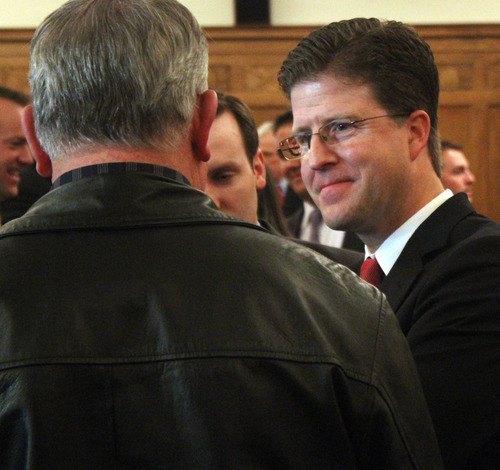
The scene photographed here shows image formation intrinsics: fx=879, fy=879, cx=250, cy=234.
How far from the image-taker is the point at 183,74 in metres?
1.39

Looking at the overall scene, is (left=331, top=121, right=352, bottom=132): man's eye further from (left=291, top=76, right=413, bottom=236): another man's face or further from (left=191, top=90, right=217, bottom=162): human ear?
(left=191, top=90, right=217, bottom=162): human ear

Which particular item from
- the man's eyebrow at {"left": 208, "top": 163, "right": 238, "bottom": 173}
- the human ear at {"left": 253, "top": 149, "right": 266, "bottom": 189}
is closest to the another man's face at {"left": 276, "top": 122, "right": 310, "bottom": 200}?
the human ear at {"left": 253, "top": 149, "right": 266, "bottom": 189}

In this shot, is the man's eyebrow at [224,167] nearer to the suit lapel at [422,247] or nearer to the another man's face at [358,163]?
the another man's face at [358,163]

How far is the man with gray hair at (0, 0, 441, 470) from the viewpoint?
46.8 inches

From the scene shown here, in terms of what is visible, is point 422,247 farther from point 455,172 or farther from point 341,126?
point 455,172

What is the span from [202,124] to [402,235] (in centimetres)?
84

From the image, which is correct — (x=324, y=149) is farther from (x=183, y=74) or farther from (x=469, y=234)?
(x=183, y=74)

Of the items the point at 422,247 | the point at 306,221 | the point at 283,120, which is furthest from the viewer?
the point at 283,120

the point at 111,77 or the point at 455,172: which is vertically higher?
the point at 111,77

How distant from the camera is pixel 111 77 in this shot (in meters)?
1.32

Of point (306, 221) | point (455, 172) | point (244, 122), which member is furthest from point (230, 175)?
point (455, 172)

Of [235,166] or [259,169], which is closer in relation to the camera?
[235,166]

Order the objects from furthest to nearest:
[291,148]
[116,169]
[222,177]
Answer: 1. [222,177]
2. [291,148]
3. [116,169]

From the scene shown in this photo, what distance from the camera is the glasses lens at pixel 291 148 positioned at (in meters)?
2.28
